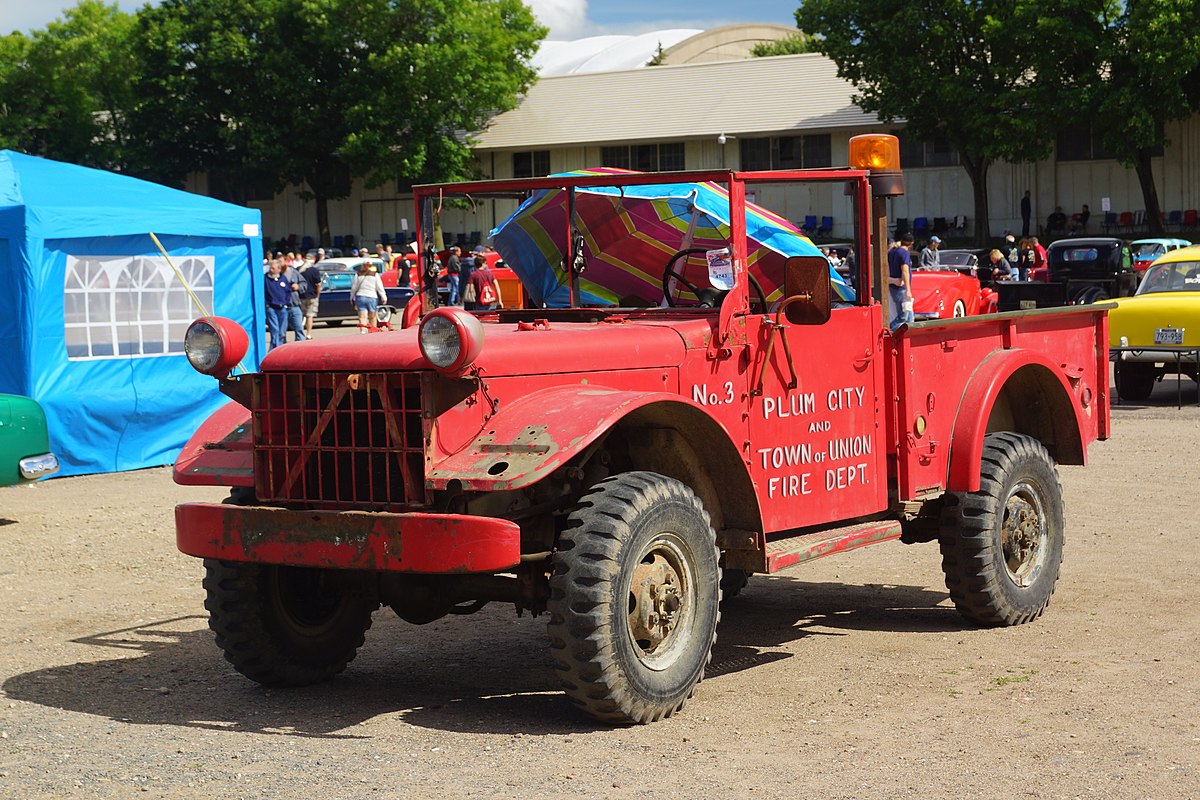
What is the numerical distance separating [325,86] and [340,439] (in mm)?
52740

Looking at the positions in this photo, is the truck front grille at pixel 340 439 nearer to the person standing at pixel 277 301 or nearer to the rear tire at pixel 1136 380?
the rear tire at pixel 1136 380

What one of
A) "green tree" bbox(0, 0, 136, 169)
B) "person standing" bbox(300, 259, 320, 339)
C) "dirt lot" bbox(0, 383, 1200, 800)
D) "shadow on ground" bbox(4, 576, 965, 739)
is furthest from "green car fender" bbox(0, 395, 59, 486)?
"green tree" bbox(0, 0, 136, 169)

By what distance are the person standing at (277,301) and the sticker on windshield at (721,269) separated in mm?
18451

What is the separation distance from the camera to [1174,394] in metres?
19.4

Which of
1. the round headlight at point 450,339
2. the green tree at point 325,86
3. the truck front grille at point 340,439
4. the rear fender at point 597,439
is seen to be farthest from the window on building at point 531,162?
the round headlight at point 450,339

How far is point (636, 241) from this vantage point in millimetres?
7328

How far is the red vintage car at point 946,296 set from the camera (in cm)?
2423

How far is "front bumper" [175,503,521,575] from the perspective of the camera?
18.1ft

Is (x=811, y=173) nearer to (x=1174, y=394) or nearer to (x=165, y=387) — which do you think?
(x=165, y=387)

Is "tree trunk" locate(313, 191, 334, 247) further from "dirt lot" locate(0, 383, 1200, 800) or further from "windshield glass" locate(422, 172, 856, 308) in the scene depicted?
"windshield glass" locate(422, 172, 856, 308)

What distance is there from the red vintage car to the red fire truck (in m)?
16.0

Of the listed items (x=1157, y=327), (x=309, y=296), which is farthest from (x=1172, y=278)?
(x=309, y=296)

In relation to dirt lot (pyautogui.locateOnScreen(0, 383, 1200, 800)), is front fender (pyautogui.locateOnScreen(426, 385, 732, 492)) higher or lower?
higher

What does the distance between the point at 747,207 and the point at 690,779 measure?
2.81m
